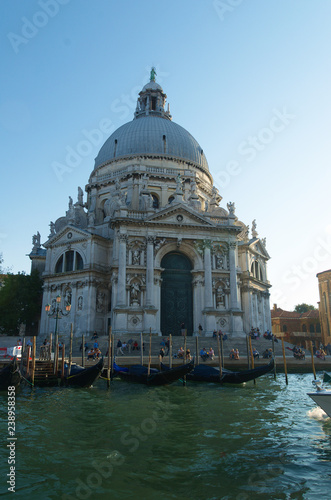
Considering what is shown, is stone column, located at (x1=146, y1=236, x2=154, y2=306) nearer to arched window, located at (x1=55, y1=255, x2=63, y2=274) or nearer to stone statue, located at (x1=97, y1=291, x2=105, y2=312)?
stone statue, located at (x1=97, y1=291, x2=105, y2=312)

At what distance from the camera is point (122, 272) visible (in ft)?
81.5

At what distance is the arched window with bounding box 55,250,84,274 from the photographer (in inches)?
1134

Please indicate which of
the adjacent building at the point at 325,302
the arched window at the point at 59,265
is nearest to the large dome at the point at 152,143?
the arched window at the point at 59,265

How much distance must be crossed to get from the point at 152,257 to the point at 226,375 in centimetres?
1142

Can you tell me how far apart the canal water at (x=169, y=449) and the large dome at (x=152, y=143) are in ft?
80.6

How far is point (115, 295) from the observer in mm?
25328

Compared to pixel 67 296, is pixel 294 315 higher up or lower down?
higher up

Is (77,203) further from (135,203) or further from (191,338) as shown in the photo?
(191,338)

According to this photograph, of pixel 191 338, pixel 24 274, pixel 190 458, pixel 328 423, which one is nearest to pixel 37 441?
pixel 190 458

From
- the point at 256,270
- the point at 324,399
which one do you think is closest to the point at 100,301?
the point at 256,270

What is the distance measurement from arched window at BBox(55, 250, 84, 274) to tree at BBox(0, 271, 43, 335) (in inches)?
118

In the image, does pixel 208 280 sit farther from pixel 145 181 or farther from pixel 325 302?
pixel 325 302

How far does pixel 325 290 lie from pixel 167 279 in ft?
80.1

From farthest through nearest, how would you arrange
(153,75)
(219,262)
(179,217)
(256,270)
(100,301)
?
(153,75) → (256,270) → (100,301) → (219,262) → (179,217)
